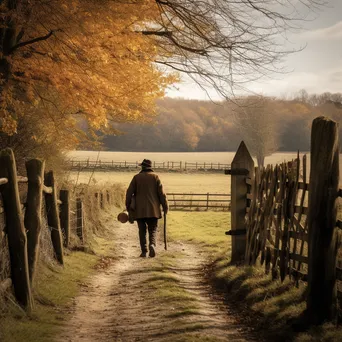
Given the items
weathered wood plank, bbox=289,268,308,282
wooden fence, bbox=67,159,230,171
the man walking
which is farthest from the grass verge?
wooden fence, bbox=67,159,230,171

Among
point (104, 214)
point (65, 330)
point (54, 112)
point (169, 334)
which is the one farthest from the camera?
point (104, 214)

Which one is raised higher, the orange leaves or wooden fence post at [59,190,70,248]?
the orange leaves

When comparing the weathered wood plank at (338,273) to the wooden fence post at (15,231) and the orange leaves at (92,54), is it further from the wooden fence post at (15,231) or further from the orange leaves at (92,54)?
the orange leaves at (92,54)

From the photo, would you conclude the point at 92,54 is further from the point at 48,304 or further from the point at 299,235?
the point at 299,235

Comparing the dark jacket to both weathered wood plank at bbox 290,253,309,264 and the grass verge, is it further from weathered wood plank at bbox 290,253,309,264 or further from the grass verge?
weathered wood plank at bbox 290,253,309,264

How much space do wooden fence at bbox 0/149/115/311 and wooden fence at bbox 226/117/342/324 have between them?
11.5 feet

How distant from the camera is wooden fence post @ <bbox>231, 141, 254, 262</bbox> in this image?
10391 millimetres

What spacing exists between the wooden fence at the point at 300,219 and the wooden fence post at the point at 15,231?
11.8ft

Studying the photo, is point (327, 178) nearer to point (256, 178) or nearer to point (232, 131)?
point (256, 178)

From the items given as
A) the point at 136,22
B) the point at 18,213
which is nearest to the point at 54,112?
the point at 136,22

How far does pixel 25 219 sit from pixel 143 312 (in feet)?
7.17

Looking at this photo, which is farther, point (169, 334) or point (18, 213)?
point (18, 213)

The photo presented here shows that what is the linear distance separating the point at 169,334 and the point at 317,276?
182cm

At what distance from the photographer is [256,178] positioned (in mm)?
9562
